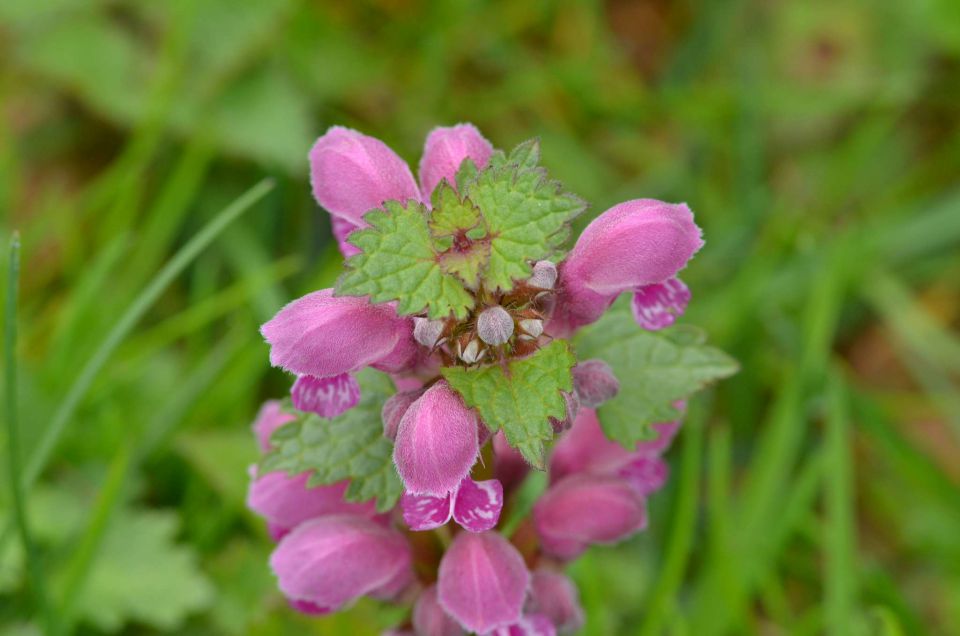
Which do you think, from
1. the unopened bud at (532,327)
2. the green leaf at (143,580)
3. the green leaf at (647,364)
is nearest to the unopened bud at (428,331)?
the unopened bud at (532,327)

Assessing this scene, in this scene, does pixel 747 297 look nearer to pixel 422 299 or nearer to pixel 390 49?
pixel 390 49

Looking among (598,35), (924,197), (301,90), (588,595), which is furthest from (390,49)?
(588,595)

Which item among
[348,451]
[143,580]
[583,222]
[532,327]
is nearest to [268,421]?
[348,451]

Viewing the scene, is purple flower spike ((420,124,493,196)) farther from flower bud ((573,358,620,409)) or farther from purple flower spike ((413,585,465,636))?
purple flower spike ((413,585,465,636))

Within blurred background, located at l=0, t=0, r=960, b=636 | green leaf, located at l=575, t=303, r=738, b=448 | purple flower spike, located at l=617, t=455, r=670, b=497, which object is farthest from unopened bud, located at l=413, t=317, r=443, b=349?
blurred background, located at l=0, t=0, r=960, b=636

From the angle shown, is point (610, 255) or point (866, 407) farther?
point (866, 407)

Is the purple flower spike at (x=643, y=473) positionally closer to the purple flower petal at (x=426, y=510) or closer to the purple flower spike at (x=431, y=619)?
the purple flower spike at (x=431, y=619)

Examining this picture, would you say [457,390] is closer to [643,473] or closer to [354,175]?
[354,175]
